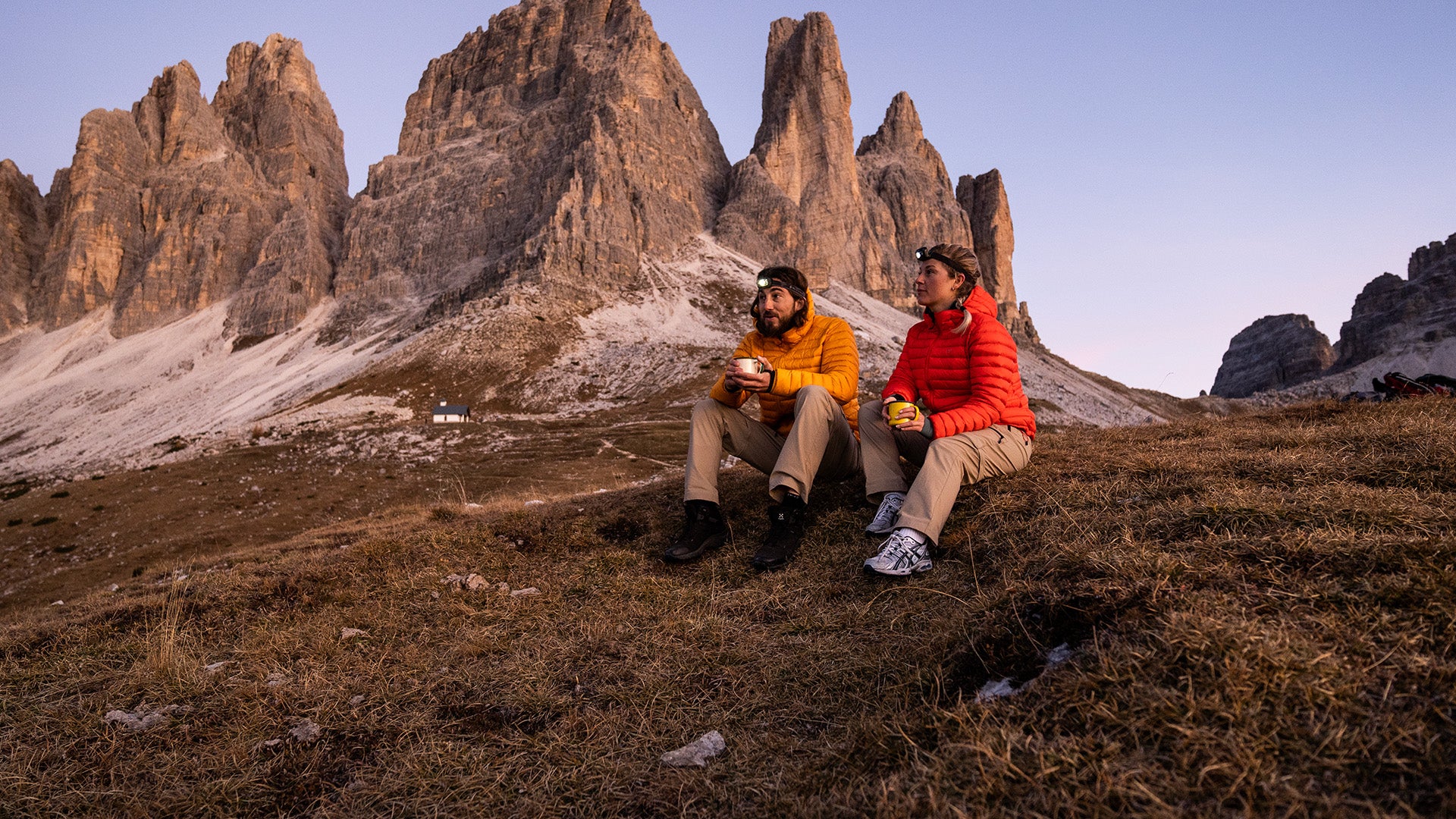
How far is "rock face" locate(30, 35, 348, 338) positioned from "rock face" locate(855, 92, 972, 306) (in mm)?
88394

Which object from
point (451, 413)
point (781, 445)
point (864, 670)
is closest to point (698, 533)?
point (781, 445)

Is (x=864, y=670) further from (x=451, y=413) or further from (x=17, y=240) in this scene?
(x=17, y=240)

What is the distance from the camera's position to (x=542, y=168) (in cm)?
8900

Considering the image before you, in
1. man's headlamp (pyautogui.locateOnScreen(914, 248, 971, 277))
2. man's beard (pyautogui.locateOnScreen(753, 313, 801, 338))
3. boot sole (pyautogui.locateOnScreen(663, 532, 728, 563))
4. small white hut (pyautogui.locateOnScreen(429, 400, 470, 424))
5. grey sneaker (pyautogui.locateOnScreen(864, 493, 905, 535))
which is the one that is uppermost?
man's headlamp (pyautogui.locateOnScreen(914, 248, 971, 277))

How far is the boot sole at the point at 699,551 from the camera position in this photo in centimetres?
573

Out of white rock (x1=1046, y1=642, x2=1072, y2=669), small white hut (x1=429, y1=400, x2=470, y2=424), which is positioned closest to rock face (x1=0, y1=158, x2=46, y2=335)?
small white hut (x1=429, y1=400, x2=470, y2=424)

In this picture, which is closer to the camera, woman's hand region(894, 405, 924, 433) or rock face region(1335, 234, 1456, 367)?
woman's hand region(894, 405, 924, 433)

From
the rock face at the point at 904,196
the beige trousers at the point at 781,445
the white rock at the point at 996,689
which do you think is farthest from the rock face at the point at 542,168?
the white rock at the point at 996,689

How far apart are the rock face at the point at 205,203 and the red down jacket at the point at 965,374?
330ft

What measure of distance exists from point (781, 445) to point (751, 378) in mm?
1119

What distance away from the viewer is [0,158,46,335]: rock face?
98875mm

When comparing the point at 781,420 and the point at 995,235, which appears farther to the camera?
the point at 995,235

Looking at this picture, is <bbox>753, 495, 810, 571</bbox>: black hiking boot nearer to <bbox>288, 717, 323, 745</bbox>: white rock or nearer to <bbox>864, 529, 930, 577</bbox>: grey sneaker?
<bbox>864, 529, 930, 577</bbox>: grey sneaker

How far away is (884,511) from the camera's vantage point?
529cm
